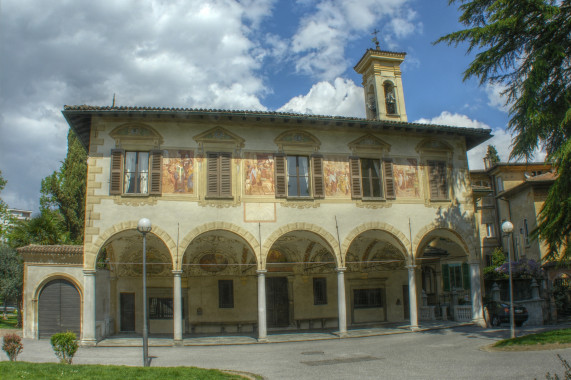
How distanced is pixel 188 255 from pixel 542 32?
627 inches

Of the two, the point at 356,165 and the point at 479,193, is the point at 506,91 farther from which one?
the point at 479,193

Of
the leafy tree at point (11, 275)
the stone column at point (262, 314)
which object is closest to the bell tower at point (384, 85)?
the stone column at point (262, 314)

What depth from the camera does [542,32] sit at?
15.4 metres

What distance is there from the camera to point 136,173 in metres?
17.9

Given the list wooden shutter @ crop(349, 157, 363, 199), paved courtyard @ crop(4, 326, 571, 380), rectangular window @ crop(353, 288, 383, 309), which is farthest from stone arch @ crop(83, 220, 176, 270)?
rectangular window @ crop(353, 288, 383, 309)

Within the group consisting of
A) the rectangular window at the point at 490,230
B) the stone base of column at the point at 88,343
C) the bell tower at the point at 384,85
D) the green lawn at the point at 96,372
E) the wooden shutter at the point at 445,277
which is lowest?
the stone base of column at the point at 88,343

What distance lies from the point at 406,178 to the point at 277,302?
8280 mm

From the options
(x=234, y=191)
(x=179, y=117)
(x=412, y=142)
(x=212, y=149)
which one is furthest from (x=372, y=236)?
(x=179, y=117)

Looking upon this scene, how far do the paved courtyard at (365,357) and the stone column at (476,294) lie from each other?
1543 millimetres

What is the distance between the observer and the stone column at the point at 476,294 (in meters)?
20.5

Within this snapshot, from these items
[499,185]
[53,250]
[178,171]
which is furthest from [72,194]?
[499,185]

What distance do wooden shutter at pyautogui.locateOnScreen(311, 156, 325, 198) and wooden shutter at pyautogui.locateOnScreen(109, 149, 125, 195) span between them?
738 centimetres

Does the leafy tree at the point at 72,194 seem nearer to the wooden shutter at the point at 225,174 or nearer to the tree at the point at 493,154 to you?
the wooden shutter at the point at 225,174

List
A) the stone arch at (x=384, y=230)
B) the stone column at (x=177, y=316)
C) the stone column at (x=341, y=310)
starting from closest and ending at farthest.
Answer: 1. the stone column at (x=177, y=316)
2. the stone column at (x=341, y=310)
3. the stone arch at (x=384, y=230)
